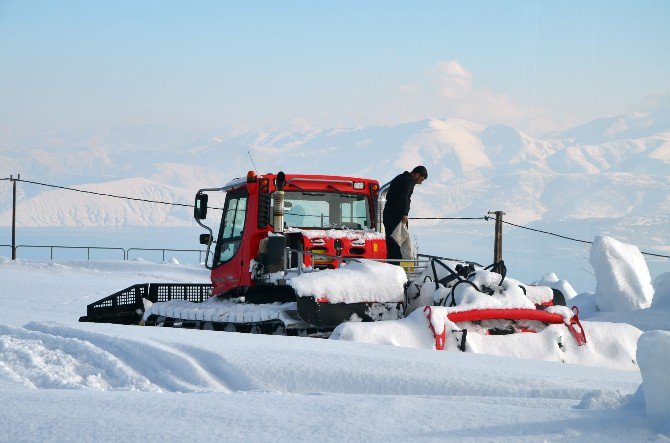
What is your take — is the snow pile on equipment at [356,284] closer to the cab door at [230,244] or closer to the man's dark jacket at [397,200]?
the man's dark jacket at [397,200]

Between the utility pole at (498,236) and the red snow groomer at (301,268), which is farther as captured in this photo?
the utility pole at (498,236)

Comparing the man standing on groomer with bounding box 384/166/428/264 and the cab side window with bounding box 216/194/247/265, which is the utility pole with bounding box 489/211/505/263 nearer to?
the cab side window with bounding box 216/194/247/265

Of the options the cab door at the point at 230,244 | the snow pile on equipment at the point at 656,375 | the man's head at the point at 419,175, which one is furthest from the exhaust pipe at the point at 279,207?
the snow pile on equipment at the point at 656,375

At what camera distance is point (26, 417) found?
180 inches

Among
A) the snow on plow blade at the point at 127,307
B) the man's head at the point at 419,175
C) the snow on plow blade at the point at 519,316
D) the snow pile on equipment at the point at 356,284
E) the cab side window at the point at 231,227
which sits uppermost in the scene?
the man's head at the point at 419,175

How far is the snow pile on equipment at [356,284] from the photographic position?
9.27 m

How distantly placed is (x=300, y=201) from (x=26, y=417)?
6.77m

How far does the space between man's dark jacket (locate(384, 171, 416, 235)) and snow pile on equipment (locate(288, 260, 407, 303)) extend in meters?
1.13

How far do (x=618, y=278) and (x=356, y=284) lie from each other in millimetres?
14553

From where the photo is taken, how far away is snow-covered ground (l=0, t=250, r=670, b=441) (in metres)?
4.28

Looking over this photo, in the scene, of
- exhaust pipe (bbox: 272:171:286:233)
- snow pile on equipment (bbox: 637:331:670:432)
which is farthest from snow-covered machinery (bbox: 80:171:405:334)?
snow pile on equipment (bbox: 637:331:670:432)

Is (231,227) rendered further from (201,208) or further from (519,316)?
(519,316)

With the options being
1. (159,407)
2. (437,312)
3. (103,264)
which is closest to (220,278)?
(437,312)

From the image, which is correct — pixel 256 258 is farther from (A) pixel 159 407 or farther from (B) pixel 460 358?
(A) pixel 159 407
